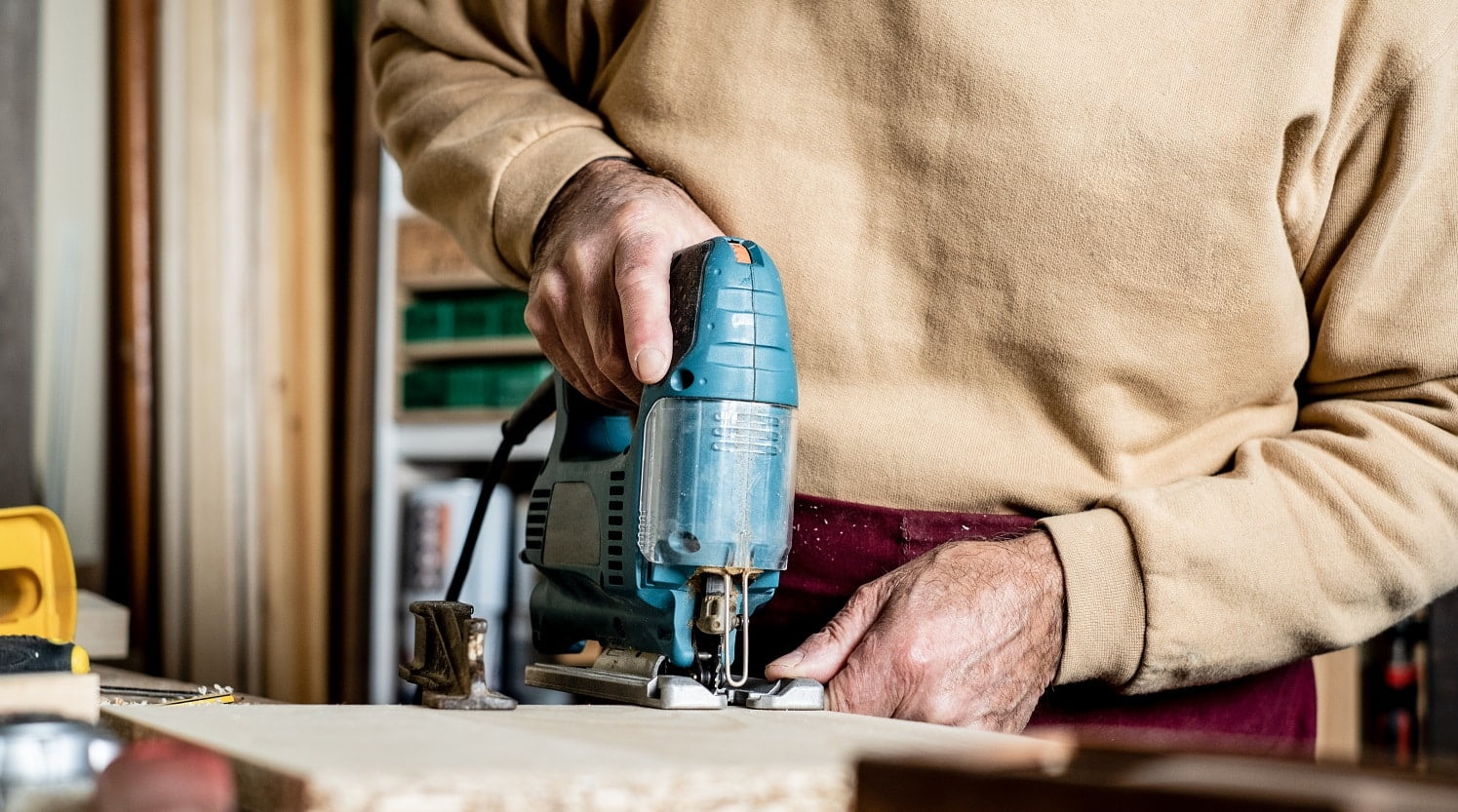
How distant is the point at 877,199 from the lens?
1.19 m

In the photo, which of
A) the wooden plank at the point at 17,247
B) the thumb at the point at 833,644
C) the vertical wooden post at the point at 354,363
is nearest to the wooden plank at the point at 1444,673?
the thumb at the point at 833,644

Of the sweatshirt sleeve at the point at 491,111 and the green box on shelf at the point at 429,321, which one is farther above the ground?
the sweatshirt sleeve at the point at 491,111

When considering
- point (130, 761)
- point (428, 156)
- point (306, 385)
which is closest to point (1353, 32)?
point (428, 156)

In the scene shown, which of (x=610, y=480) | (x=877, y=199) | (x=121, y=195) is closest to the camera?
(x=610, y=480)

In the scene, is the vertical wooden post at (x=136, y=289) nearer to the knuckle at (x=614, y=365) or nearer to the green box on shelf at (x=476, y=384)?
the green box on shelf at (x=476, y=384)

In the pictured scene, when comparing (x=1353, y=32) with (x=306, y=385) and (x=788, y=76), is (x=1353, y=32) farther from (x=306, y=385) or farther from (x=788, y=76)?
(x=306, y=385)

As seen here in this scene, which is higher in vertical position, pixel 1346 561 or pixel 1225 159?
pixel 1225 159

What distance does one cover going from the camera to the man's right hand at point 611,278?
1.00 meters

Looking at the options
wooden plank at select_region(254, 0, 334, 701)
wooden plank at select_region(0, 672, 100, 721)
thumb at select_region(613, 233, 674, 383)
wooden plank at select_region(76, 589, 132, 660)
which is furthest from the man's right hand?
wooden plank at select_region(254, 0, 334, 701)

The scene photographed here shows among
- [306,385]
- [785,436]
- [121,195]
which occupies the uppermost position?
[121,195]

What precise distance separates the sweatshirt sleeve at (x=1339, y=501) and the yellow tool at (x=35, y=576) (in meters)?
0.84

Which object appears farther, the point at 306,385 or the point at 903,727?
the point at 306,385

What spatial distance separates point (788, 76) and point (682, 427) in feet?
1.35

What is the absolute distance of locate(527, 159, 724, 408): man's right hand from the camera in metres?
1.00
